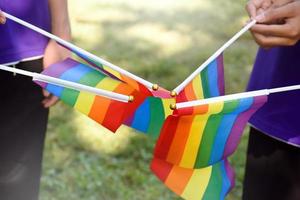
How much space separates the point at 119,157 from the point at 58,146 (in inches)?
8.3

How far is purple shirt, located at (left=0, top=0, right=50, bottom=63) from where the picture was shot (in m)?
0.95

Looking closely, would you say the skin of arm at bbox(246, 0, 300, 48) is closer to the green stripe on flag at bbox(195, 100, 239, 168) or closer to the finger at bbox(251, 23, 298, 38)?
the finger at bbox(251, 23, 298, 38)

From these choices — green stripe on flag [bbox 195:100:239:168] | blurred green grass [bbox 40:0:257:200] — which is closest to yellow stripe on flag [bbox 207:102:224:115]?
green stripe on flag [bbox 195:100:239:168]

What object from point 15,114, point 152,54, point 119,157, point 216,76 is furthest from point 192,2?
point 216,76

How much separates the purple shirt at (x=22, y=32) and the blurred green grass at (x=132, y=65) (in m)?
0.72

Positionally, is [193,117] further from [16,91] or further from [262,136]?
[16,91]

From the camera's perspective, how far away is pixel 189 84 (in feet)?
2.37

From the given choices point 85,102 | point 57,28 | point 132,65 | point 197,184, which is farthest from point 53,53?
point 132,65

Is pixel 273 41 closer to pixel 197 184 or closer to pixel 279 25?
pixel 279 25

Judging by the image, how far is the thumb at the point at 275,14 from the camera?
0.75m

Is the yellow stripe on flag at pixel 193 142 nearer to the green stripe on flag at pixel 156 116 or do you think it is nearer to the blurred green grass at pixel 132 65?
the green stripe on flag at pixel 156 116

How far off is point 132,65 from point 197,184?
1593 mm

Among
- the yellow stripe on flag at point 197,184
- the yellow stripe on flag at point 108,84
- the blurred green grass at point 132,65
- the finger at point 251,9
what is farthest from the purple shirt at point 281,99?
the blurred green grass at point 132,65

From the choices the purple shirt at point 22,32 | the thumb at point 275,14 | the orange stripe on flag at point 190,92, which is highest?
the thumb at point 275,14
